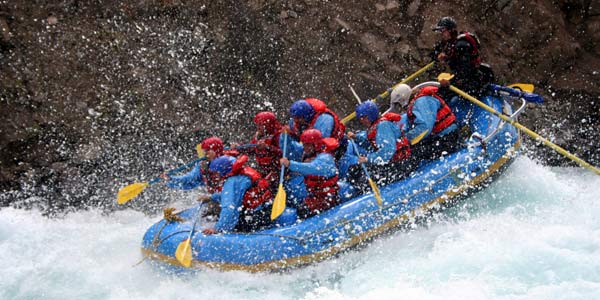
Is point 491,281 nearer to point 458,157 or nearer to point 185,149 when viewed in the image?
point 458,157

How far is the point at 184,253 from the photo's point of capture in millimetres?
5398

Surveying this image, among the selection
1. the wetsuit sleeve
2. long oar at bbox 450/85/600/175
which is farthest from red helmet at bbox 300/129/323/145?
long oar at bbox 450/85/600/175

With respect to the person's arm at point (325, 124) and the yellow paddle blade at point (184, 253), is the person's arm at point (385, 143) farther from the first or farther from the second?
the yellow paddle blade at point (184, 253)

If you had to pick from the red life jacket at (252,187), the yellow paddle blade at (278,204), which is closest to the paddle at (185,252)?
the red life jacket at (252,187)

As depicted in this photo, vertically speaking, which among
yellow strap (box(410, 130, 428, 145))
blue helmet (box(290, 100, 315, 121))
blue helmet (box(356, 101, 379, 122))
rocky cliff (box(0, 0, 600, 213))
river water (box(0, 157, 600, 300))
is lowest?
river water (box(0, 157, 600, 300))

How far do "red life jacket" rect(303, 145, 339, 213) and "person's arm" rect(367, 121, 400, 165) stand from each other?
50 cm

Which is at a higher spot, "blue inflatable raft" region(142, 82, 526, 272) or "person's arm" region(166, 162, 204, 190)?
"person's arm" region(166, 162, 204, 190)

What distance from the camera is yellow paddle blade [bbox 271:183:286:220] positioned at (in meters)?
5.38

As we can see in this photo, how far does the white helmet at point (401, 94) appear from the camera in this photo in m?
6.51

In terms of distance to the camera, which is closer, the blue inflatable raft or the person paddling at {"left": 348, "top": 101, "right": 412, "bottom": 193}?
the blue inflatable raft

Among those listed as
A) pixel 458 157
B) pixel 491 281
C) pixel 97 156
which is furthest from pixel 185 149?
pixel 491 281

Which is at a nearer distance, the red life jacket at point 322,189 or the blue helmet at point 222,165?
the blue helmet at point 222,165

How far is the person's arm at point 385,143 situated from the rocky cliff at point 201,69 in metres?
3.10

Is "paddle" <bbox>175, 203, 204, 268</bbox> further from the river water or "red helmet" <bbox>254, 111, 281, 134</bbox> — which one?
"red helmet" <bbox>254, 111, 281, 134</bbox>
